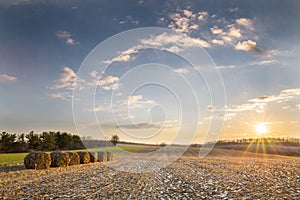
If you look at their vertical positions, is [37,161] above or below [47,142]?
above

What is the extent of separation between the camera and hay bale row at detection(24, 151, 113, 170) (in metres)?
21.2

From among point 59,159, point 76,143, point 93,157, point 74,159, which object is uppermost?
point 59,159

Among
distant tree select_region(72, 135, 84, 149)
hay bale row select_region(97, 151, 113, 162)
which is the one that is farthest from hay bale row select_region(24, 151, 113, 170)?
distant tree select_region(72, 135, 84, 149)

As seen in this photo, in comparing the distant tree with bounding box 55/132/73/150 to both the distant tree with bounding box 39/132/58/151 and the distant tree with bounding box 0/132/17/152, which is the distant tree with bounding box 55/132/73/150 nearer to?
the distant tree with bounding box 39/132/58/151

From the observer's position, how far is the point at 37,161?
21.2 metres

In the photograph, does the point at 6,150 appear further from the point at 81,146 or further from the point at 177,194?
the point at 177,194

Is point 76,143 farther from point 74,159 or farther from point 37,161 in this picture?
point 37,161

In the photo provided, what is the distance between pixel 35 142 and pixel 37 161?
136 ft

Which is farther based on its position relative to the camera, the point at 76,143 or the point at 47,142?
the point at 76,143

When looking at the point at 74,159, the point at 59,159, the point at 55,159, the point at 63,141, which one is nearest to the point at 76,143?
the point at 63,141

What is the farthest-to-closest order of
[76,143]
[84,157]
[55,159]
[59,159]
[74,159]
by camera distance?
1. [76,143]
2. [84,157]
3. [74,159]
4. [59,159]
5. [55,159]

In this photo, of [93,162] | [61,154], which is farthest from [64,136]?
[61,154]

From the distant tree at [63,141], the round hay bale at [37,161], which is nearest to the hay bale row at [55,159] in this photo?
the round hay bale at [37,161]

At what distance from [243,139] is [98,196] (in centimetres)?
9009
